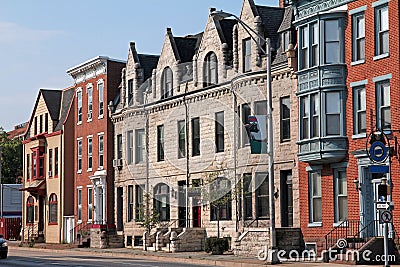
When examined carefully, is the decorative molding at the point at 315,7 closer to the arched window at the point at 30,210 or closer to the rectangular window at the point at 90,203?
the rectangular window at the point at 90,203

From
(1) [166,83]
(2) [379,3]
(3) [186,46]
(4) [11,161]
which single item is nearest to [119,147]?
(1) [166,83]

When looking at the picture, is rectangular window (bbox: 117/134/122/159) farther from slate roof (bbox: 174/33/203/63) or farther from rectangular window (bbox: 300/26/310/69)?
rectangular window (bbox: 300/26/310/69)

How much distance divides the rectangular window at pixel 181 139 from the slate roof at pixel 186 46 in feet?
12.4

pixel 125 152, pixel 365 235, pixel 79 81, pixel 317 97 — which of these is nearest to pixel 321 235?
pixel 365 235

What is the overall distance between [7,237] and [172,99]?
34.9 metres

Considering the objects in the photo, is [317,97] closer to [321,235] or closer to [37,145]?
[321,235]

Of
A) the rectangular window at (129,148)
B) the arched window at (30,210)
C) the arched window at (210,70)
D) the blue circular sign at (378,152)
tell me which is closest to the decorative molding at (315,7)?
the blue circular sign at (378,152)

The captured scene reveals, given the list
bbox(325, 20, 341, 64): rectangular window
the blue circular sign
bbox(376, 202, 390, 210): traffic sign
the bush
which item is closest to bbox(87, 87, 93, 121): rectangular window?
the bush

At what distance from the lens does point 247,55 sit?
138ft

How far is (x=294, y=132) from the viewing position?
38.5 m

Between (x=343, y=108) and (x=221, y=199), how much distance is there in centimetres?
973

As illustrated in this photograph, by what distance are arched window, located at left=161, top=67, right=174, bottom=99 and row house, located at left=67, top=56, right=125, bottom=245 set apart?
7.70 m

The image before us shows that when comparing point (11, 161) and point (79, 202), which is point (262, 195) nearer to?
point (79, 202)

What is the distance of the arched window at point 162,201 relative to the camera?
49644 mm
